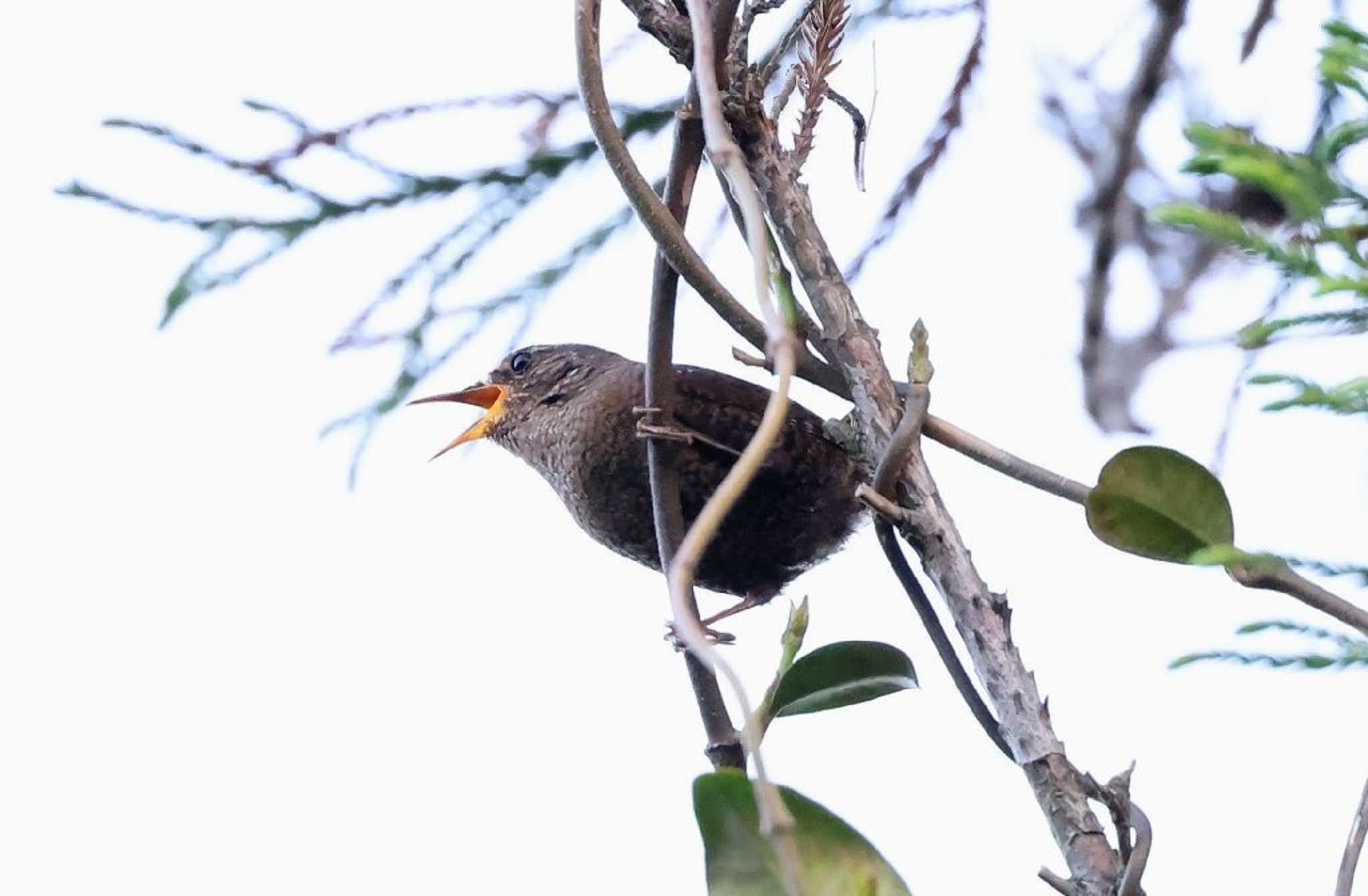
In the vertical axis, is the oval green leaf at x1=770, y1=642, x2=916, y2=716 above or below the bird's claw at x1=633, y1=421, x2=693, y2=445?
below

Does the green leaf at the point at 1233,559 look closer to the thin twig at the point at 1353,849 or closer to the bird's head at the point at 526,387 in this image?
the thin twig at the point at 1353,849

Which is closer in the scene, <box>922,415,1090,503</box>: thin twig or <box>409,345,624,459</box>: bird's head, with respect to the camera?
<box>922,415,1090,503</box>: thin twig

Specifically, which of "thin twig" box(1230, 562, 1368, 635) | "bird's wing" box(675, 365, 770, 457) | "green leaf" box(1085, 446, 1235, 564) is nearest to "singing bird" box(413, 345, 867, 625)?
"bird's wing" box(675, 365, 770, 457)

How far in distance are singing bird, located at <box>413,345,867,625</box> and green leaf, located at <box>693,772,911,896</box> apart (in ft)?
4.66

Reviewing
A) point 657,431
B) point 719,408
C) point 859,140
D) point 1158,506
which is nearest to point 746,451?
point 1158,506

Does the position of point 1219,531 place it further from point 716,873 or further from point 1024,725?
point 716,873

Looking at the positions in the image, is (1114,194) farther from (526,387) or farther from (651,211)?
(526,387)

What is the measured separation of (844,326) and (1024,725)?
346mm

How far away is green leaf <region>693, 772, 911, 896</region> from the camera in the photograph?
3.38 ft

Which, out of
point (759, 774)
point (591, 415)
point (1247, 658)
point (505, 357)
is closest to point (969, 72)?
point (591, 415)

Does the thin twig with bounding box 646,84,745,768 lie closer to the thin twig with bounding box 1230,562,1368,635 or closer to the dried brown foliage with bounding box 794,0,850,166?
the dried brown foliage with bounding box 794,0,850,166

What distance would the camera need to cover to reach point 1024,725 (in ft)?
3.59

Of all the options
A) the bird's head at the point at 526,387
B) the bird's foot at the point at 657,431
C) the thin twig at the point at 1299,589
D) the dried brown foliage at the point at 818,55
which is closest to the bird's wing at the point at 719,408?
the bird's head at the point at 526,387

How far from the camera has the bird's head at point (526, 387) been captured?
9.75 ft
